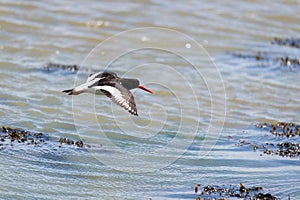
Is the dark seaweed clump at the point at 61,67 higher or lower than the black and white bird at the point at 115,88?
higher

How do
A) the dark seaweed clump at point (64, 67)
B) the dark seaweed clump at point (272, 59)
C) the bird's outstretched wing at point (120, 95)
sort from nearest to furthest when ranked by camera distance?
the bird's outstretched wing at point (120, 95), the dark seaweed clump at point (64, 67), the dark seaweed clump at point (272, 59)

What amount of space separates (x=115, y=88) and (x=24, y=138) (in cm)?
149

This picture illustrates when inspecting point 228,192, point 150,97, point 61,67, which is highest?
point 61,67

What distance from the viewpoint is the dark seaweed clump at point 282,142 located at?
7.66m

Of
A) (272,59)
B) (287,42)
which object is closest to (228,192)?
(272,59)

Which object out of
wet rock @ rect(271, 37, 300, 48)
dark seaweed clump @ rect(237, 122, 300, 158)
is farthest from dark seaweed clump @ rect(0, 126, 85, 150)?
wet rock @ rect(271, 37, 300, 48)

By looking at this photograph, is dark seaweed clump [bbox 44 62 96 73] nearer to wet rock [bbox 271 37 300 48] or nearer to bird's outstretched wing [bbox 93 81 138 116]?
bird's outstretched wing [bbox 93 81 138 116]

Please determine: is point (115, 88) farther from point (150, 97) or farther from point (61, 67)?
point (61, 67)

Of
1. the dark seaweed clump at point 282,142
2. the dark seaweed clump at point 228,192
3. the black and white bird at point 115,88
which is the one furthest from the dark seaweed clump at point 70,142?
the dark seaweed clump at point 282,142

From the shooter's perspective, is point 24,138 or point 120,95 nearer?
point 120,95

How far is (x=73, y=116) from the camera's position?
8.48 meters

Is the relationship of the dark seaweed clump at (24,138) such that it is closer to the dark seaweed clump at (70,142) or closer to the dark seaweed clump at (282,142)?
the dark seaweed clump at (70,142)

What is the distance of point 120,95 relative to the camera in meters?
6.34

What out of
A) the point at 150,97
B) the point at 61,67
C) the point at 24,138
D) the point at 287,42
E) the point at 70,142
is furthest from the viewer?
the point at 287,42
